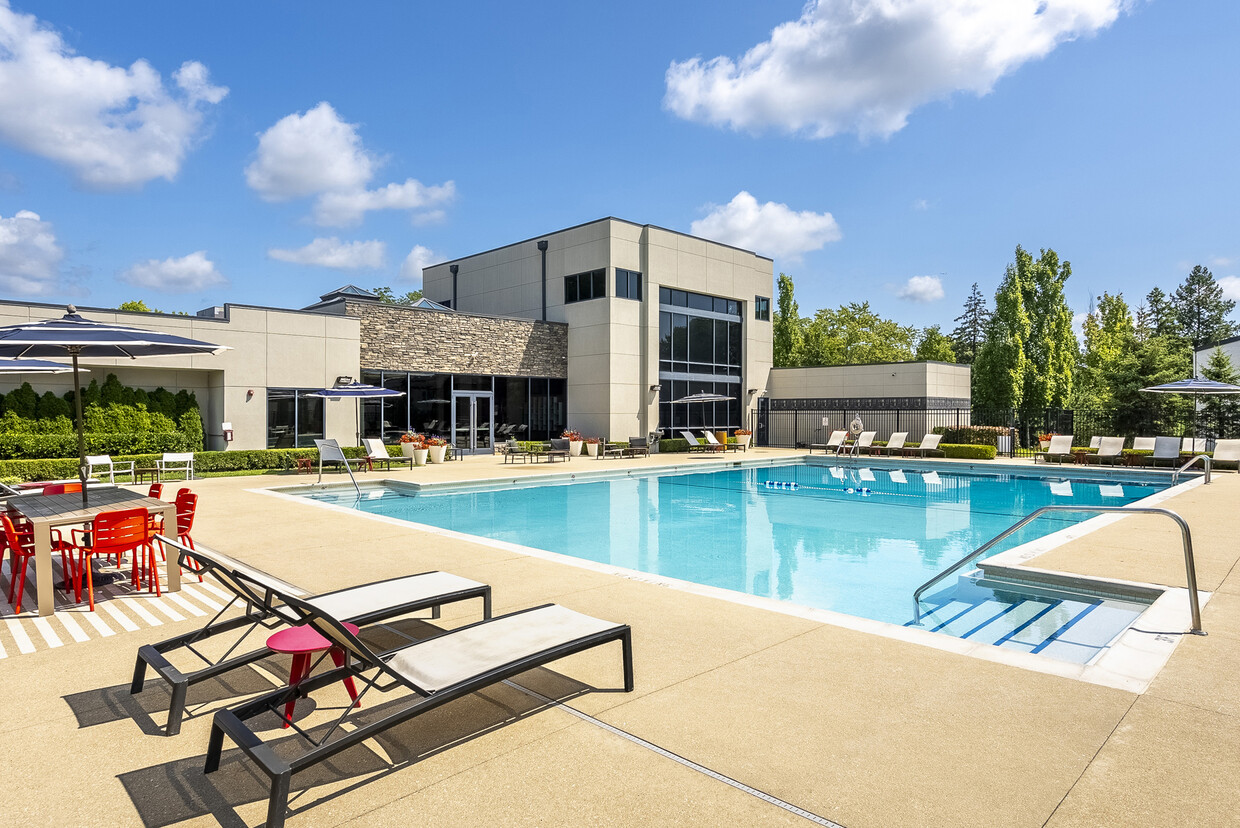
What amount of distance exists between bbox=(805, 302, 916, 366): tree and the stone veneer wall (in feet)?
100.0

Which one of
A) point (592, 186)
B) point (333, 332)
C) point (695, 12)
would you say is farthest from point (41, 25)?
point (592, 186)

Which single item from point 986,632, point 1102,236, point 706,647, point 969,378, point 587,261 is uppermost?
point 1102,236

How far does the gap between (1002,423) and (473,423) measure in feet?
71.7

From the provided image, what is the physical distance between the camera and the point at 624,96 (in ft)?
66.1

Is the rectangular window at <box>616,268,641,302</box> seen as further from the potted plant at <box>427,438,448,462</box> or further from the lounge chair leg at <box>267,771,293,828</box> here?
the lounge chair leg at <box>267,771,293,828</box>

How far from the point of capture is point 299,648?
340cm

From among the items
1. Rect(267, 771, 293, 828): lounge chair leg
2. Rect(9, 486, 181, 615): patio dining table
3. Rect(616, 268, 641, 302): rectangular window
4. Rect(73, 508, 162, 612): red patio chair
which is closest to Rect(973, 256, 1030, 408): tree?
Rect(616, 268, 641, 302): rectangular window

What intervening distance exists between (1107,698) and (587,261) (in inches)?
901

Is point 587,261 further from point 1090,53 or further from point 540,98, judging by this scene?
point 1090,53

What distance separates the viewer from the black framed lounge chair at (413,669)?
264cm

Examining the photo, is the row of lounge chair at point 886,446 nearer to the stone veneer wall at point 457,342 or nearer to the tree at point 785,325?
the stone veneer wall at point 457,342

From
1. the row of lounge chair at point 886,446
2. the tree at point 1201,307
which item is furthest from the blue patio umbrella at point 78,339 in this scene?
the tree at point 1201,307

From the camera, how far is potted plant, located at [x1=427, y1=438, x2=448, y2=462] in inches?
824

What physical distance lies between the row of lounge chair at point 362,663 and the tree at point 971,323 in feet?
234
